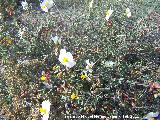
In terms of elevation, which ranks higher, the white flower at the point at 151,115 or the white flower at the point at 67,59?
the white flower at the point at 67,59

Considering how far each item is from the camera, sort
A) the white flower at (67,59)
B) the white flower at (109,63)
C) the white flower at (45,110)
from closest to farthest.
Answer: the white flower at (45,110), the white flower at (67,59), the white flower at (109,63)

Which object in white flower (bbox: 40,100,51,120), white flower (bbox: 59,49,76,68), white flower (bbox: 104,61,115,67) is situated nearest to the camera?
white flower (bbox: 40,100,51,120)

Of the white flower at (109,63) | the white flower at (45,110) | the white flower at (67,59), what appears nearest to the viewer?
the white flower at (45,110)

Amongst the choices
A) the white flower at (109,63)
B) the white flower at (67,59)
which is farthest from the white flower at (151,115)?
the white flower at (67,59)

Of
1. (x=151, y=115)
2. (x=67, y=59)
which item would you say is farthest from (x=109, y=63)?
(x=151, y=115)

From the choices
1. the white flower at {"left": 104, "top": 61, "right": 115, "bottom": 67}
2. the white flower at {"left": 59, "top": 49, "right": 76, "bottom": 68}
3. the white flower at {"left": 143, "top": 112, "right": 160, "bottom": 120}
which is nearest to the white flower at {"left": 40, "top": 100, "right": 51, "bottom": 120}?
the white flower at {"left": 59, "top": 49, "right": 76, "bottom": 68}

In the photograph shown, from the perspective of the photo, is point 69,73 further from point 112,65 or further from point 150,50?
point 150,50

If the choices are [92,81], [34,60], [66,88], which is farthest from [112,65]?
[34,60]

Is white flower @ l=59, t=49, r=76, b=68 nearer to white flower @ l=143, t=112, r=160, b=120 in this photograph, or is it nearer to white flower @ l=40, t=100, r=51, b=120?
white flower @ l=40, t=100, r=51, b=120

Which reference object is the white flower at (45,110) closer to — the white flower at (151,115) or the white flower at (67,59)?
the white flower at (67,59)

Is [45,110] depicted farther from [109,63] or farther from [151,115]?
[151,115]

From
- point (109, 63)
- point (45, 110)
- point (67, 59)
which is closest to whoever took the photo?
point (45, 110)

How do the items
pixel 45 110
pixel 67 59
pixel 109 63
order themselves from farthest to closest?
1. pixel 109 63
2. pixel 67 59
3. pixel 45 110
